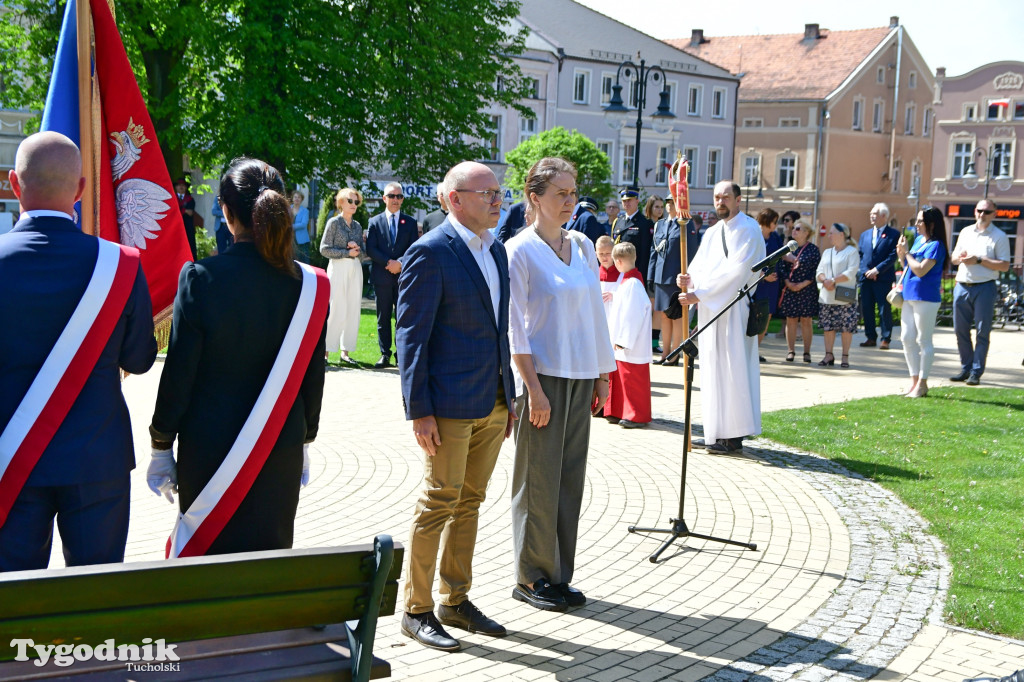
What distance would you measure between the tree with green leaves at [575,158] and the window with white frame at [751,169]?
1270 inches

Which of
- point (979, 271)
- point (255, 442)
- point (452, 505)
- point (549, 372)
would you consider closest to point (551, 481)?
point (549, 372)

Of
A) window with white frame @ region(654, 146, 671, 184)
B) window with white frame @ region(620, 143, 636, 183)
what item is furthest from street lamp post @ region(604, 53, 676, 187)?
window with white frame @ region(654, 146, 671, 184)

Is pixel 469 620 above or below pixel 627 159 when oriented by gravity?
below

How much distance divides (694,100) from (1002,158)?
21102 millimetres

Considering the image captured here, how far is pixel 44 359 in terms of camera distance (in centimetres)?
325

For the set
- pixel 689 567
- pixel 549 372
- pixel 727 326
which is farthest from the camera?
pixel 727 326

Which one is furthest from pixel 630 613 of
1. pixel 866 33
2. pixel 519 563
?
pixel 866 33

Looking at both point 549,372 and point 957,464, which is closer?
point 549,372

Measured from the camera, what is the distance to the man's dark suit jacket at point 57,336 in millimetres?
3232

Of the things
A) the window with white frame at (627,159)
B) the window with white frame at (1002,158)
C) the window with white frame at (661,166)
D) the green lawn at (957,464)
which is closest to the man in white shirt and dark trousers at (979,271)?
the green lawn at (957,464)

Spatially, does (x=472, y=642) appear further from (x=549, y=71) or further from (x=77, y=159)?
(x=549, y=71)

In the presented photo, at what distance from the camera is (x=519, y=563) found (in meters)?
5.45

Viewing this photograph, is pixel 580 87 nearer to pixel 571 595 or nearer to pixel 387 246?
pixel 387 246

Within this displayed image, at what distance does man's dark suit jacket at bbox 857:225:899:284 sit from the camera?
17484 mm
